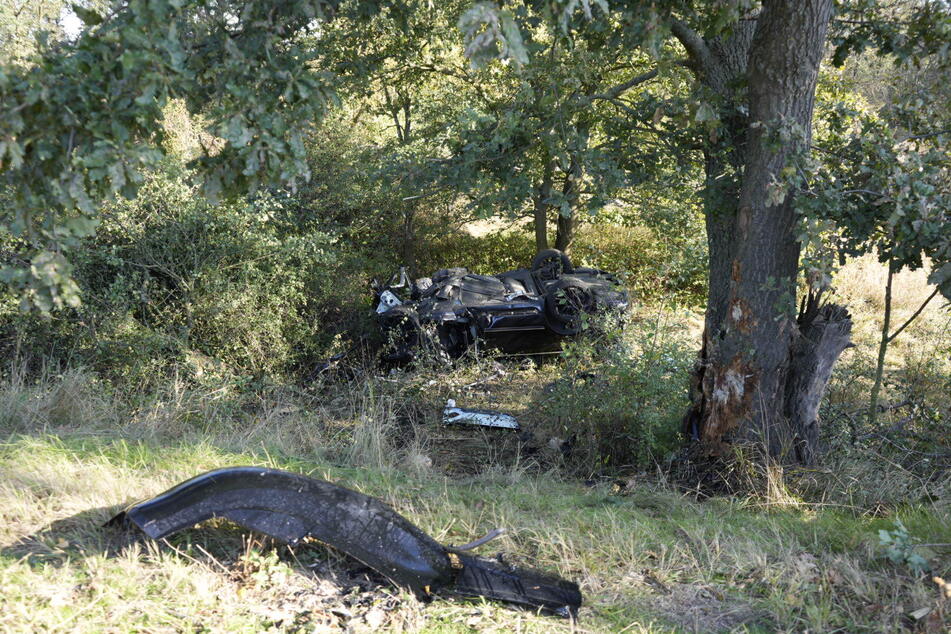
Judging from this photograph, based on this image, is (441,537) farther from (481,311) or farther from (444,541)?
(481,311)

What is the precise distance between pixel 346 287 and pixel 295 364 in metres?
1.82

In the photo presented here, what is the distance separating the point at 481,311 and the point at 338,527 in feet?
18.7

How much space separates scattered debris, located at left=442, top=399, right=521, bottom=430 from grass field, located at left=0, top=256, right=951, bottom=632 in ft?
1.25

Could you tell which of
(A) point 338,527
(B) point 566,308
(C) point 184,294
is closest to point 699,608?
(A) point 338,527

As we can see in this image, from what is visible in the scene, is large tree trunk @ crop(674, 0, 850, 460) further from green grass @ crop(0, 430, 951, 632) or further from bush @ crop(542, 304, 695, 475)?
green grass @ crop(0, 430, 951, 632)

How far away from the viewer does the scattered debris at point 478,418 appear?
6945 mm

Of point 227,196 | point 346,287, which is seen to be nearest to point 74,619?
point 227,196

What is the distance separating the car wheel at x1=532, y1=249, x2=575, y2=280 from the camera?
10141mm

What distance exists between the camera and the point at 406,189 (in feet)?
20.0

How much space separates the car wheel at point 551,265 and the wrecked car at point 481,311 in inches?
6.8

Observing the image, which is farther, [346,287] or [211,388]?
[346,287]

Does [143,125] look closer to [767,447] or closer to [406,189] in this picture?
[406,189]

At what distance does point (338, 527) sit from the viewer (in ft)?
11.3

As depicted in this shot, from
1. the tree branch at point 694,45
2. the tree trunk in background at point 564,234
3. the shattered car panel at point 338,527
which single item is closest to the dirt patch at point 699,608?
the shattered car panel at point 338,527
